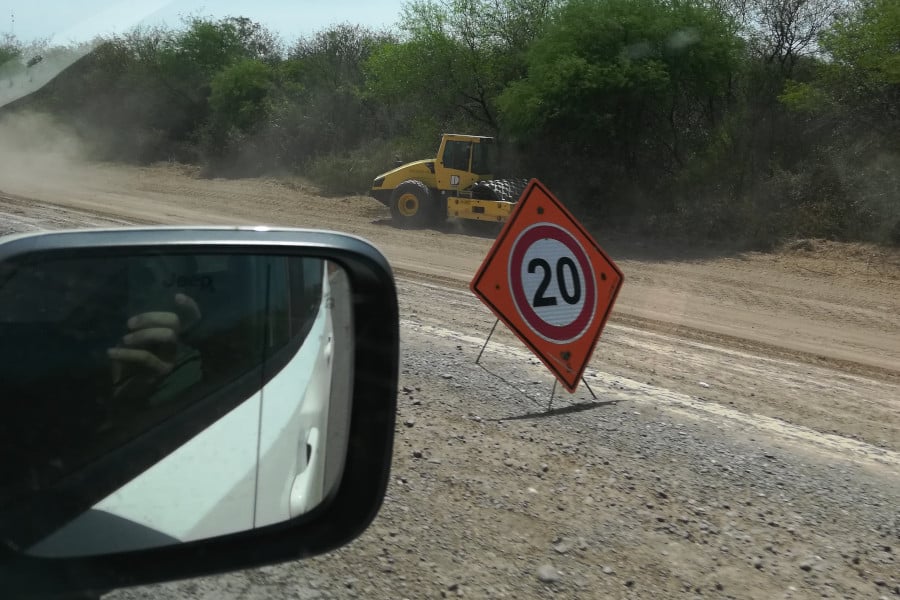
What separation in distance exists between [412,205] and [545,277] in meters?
15.8

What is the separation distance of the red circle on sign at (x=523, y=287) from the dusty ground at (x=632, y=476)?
19.0 inches

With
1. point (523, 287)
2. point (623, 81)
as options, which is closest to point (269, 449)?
point (523, 287)

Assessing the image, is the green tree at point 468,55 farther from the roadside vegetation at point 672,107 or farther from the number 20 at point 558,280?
the number 20 at point 558,280

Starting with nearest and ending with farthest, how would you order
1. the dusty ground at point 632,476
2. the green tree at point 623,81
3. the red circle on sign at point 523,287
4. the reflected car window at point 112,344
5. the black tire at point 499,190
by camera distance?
the reflected car window at point 112,344
the dusty ground at point 632,476
the red circle on sign at point 523,287
the green tree at point 623,81
the black tire at point 499,190

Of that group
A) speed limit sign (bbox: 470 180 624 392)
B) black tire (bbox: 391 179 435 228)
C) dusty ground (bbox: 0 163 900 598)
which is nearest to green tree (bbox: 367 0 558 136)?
black tire (bbox: 391 179 435 228)

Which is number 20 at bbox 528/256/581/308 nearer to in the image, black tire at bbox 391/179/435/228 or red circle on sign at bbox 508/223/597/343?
red circle on sign at bbox 508/223/597/343

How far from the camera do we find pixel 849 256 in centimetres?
1755

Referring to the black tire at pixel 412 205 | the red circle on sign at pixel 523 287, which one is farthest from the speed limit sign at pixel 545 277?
the black tire at pixel 412 205

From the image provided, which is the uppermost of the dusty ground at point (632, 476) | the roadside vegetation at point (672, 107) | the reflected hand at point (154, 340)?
the roadside vegetation at point (672, 107)

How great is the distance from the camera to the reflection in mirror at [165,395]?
73.5 inches

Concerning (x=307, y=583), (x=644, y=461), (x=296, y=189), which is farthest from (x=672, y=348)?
(x=296, y=189)

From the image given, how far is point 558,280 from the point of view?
22.1 ft

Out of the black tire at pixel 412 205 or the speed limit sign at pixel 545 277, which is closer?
the speed limit sign at pixel 545 277

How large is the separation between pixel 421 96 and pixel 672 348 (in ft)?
57.3
